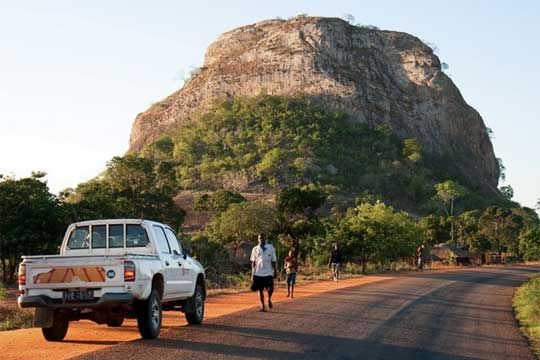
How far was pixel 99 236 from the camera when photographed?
1370 cm

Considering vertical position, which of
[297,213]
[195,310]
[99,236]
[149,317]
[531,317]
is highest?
[297,213]

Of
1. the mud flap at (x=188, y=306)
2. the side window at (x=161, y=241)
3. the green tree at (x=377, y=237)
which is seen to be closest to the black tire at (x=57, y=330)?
the side window at (x=161, y=241)

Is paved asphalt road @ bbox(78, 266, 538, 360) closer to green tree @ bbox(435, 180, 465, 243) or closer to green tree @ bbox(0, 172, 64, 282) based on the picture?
green tree @ bbox(0, 172, 64, 282)

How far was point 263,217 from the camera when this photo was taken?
1907 inches

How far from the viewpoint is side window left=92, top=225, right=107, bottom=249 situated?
1365 centimetres

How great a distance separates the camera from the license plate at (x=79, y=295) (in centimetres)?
1150

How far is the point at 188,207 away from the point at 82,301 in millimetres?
80448

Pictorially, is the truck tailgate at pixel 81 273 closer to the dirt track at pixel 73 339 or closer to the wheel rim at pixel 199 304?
the dirt track at pixel 73 339

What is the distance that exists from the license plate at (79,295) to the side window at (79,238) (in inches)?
86.5

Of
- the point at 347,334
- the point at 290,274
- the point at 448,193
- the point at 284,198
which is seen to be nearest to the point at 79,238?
the point at 347,334

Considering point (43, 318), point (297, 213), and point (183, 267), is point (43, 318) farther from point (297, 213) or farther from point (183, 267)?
point (297, 213)

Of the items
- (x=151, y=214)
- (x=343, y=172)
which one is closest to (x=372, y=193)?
(x=343, y=172)

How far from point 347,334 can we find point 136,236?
13.5 ft

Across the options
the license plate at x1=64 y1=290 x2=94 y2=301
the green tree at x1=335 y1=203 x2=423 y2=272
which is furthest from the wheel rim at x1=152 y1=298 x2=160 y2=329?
the green tree at x1=335 y1=203 x2=423 y2=272
